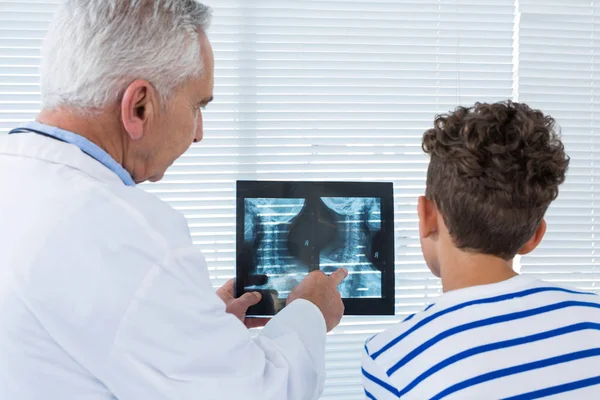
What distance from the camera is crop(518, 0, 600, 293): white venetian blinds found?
212 centimetres

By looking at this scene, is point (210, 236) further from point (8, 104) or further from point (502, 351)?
point (502, 351)

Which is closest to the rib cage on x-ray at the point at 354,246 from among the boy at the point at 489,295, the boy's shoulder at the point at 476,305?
the boy at the point at 489,295

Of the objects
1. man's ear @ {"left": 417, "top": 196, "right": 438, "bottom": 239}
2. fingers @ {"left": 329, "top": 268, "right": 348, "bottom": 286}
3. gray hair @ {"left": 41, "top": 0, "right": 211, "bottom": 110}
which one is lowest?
fingers @ {"left": 329, "top": 268, "right": 348, "bottom": 286}

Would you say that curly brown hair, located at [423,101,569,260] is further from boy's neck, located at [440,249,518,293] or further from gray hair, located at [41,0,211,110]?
gray hair, located at [41,0,211,110]

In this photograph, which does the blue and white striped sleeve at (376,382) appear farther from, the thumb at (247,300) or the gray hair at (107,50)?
the gray hair at (107,50)

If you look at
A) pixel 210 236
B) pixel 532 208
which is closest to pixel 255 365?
pixel 532 208

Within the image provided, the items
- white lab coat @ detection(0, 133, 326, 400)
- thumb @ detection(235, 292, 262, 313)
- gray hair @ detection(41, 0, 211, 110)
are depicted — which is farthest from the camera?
thumb @ detection(235, 292, 262, 313)

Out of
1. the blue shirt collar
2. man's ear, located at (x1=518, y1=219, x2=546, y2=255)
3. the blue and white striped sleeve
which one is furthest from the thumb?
man's ear, located at (x1=518, y1=219, x2=546, y2=255)

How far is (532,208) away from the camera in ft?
3.26

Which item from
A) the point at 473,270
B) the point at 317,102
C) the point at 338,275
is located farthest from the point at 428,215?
the point at 317,102

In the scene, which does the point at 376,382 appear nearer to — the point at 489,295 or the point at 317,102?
the point at 489,295

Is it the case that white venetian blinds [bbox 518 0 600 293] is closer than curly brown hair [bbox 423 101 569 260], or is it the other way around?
curly brown hair [bbox 423 101 569 260]

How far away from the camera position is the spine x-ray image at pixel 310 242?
142 cm

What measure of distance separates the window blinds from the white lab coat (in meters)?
0.99
